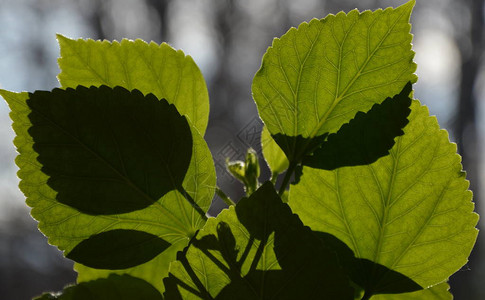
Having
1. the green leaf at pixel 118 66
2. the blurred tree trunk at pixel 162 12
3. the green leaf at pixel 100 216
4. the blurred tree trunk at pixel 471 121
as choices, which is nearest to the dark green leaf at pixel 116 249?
the green leaf at pixel 100 216

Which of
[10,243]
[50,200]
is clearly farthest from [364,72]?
[10,243]

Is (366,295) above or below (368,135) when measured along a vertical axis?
below

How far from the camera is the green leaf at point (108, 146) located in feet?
1.04

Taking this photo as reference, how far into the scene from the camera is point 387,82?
1.12 feet

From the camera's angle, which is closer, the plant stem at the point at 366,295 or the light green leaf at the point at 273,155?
the plant stem at the point at 366,295

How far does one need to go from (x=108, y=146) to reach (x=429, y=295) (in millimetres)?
334

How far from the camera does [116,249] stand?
364mm

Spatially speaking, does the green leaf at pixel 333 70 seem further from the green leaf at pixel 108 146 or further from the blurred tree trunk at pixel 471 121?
the blurred tree trunk at pixel 471 121

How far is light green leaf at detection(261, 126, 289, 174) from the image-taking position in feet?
1.68

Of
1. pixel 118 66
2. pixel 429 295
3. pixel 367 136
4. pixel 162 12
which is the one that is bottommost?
pixel 429 295

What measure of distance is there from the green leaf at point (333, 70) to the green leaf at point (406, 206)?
4 cm

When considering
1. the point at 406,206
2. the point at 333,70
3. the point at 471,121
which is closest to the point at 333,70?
the point at 333,70

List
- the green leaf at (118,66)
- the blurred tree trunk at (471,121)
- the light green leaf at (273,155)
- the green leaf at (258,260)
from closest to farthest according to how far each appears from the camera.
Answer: the green leaf at (258,260)
the green leaf at (118,66)
the light green leaf at (273,155)
the blurred tree trunk at (471,121)

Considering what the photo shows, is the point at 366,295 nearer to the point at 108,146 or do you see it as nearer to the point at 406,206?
the point at 406,206
